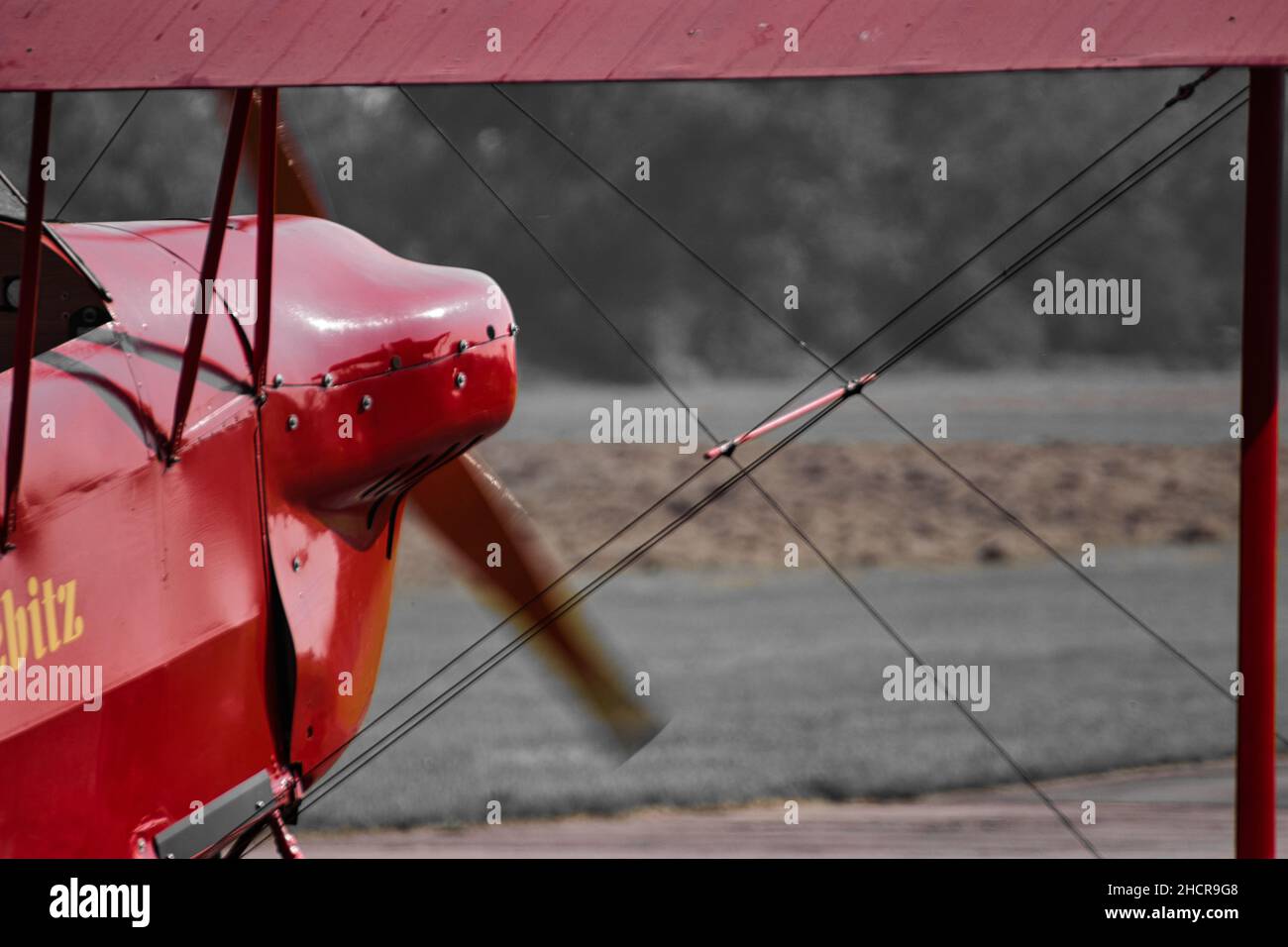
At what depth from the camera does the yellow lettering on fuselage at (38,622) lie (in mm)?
3250

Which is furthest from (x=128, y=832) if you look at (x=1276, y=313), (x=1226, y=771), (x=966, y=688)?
(x=966, y=688)

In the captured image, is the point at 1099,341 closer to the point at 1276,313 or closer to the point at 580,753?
the point at 580,753

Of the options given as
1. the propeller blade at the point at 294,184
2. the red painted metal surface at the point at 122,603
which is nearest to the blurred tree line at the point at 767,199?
the propeller blade at the point at 294,184

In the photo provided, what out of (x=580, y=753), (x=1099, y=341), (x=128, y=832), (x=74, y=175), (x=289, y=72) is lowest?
(x=580, y=753)

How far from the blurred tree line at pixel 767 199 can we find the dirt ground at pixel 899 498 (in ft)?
4.51

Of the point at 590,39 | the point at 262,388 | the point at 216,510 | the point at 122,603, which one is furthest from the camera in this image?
the point at 262,388

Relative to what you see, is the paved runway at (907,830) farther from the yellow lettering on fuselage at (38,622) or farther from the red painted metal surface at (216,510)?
the yellow lettering on fuselage at (38,622)

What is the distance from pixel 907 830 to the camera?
1005 cm

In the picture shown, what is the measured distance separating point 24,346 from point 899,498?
61.6 ft

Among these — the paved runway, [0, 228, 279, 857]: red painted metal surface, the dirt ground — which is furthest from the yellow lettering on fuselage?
the dirt ground

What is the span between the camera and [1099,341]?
22.1 metres

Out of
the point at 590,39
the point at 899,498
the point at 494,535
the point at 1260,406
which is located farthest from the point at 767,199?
the point at 590,39

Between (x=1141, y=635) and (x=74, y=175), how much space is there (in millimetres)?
14280

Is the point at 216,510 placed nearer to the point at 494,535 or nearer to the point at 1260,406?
the point at 494,535
